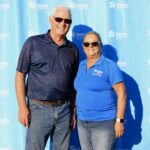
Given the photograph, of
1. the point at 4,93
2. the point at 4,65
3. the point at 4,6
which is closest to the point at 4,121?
the point at 4,93

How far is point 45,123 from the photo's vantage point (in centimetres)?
258

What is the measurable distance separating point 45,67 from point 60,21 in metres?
0.42

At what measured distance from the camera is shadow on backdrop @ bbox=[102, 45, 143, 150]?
3334 mm

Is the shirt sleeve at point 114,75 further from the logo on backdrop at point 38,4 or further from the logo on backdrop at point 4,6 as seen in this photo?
the logo on backdrop at point 4,6

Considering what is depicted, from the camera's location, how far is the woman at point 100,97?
238cm

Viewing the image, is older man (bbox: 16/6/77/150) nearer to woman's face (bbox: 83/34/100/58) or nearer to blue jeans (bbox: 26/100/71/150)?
blue jeans (bbox: 26/100/71/150)

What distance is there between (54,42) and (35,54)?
0.21m

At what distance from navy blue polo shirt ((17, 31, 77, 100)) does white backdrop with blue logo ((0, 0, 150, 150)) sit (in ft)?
2.45

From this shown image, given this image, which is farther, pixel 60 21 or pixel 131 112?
pixel 131 112

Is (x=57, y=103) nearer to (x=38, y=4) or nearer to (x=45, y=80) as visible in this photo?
(x=45, y=80)

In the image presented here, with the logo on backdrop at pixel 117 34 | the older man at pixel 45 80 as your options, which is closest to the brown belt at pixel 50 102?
the older man at pixel 45 80

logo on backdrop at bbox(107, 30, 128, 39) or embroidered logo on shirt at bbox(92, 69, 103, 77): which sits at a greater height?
logo on backdrop at bbox(107, 30, 128, 39)

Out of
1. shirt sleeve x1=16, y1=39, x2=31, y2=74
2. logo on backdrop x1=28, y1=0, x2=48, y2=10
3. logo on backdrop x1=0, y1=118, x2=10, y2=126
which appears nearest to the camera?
shirt sleeve x1=16, y1=39, x2=31, y2=74

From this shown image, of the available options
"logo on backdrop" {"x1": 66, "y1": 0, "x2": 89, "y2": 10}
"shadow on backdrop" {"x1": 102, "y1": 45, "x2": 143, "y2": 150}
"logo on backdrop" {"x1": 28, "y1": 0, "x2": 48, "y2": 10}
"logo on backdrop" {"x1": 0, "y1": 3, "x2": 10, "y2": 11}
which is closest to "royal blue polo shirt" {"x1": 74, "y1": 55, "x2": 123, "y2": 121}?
"shadow on backdrop" {"x1": 102, "y1": 45, "x2": 143, "y2": 150}
